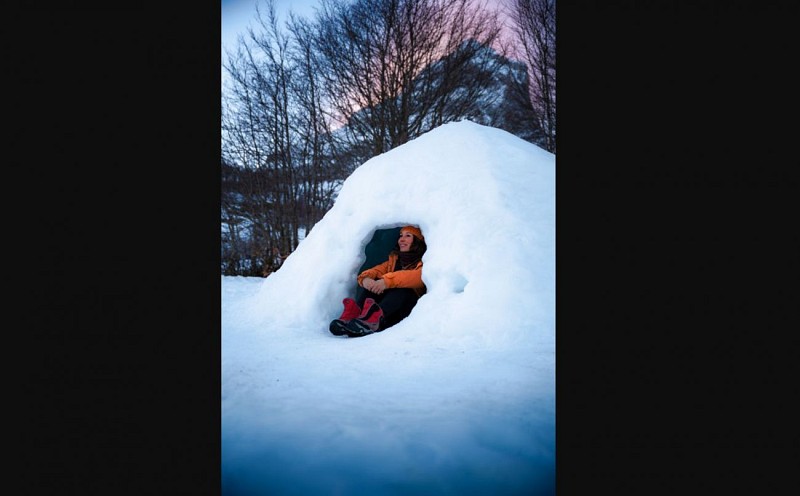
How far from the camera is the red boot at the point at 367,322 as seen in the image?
9.25 ft

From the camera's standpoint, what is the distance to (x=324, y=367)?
1956 millimetres

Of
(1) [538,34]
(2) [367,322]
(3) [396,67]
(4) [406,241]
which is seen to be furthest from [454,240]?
(3) [396,67]

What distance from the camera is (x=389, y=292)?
3250mm

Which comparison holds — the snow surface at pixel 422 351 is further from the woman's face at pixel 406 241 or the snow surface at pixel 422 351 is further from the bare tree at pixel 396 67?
the bare tree at pixel 396 67

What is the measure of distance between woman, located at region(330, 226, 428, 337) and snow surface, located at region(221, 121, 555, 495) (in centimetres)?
19

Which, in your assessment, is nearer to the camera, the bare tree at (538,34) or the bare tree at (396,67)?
the bare tree at (538,34)

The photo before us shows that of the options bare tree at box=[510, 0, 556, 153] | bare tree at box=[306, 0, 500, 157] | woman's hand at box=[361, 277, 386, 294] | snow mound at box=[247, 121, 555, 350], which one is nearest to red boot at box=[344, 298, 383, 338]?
woman's hand at box=[361, 277, 386, 294]

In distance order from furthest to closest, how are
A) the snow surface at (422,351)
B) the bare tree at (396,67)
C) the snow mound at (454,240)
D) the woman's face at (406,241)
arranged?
the woman's face at (406,241) < the bare tree at (396,67) < the snow mound at (454,240) < the snow surface at (422,351)

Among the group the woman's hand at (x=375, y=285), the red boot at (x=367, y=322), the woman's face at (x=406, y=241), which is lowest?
the red boot at (x=367, y=322)

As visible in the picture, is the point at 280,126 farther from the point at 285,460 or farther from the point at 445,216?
the point at 285,460

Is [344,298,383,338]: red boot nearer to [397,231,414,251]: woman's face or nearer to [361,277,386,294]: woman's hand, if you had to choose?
[361,277,386,294]: woman's hand

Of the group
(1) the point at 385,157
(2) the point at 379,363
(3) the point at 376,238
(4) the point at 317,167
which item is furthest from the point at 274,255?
(2) the point at 379,363

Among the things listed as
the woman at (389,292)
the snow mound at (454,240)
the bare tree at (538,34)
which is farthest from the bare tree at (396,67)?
the woman at (389,292)

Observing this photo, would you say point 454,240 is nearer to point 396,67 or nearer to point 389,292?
point 389,292
